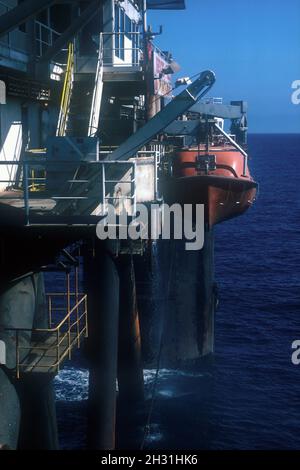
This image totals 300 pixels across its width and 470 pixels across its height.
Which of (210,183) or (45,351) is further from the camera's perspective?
(210,183)

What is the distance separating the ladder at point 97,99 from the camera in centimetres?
1768

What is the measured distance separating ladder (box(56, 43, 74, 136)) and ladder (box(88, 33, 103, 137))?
2.33ft

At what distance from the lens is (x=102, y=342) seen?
42.1 feet

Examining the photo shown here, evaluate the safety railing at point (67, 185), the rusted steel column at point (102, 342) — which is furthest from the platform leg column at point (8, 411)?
the safety railing at point (67, 185)

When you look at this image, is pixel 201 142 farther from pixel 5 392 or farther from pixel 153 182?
pixel 5 392

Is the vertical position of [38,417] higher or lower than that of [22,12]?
lower

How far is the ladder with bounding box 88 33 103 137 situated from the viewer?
58.0 feet

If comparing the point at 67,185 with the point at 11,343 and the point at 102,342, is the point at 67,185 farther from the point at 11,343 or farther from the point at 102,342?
the point at 11,343

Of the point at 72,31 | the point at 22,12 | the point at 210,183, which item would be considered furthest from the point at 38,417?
the point at 210,183

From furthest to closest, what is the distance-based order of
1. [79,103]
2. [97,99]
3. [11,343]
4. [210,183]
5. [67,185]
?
1. [210,183]
2. [79,103]
3. [97,99]
4. [11,343]
5. [67,185]

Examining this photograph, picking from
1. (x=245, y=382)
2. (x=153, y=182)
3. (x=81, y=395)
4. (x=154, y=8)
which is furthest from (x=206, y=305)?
(x=154, y=8)

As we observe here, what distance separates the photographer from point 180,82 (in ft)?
66.6

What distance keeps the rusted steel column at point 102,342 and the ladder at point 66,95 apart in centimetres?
533

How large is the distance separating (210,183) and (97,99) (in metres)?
7.50
